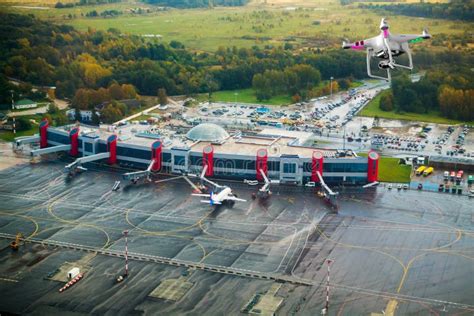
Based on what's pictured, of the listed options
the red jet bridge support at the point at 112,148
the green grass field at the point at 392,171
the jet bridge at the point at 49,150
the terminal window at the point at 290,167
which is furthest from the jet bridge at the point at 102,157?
the green grass field at the point at 392,171

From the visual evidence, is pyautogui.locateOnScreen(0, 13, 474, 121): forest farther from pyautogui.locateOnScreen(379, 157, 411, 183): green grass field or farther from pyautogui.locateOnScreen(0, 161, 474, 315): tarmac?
pyautogui.locateOnScreen(0, 161, 474, 315): tarmac

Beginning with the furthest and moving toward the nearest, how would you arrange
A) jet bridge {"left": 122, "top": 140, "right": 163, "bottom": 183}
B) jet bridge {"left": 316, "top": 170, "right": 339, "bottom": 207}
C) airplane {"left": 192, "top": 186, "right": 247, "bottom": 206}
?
jet bridge {"left": 122, "top": 140, "right": 163, "bottom": 183}, jet bridge {"left": 316, "top": 170, "right": 339, "bottom": 207}, airplane {"left": 192, "top": 186, "right": 247, "bottom": 206}

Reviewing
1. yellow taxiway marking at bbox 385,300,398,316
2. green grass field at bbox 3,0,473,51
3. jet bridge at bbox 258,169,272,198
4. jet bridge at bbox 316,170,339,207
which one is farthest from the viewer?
green grass field at bbox 3,0,473,51

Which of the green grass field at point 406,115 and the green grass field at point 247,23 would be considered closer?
the green grass field at point 406,115

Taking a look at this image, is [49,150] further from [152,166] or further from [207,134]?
[207,134]

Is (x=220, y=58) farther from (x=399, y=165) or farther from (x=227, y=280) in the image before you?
(x=227, y=280)

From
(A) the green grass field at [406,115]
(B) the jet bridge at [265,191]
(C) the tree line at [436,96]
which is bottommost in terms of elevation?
(B) the jet bridge at [265,191]

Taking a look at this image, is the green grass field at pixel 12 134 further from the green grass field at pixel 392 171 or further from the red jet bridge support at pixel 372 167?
the green grass field at pixel 392 171

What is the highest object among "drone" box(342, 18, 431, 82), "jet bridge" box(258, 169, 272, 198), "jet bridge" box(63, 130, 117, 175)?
"drone" box(342, 18, 431, 82)

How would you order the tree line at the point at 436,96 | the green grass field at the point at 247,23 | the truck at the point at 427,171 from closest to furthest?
the truck at the point at 427,171 < the tree line at the point at 436,96 < the green grass field at the point at 247,23

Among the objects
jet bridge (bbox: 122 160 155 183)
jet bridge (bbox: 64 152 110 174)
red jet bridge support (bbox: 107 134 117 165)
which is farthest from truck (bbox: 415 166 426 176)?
jet bridge (bbox: 64 152 110 174)
